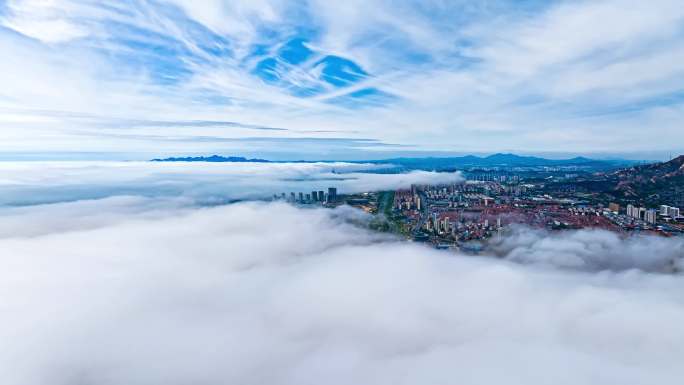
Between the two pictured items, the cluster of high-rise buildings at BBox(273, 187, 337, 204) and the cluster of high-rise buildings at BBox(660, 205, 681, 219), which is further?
the cluster of high-rise buildings at BBox(273, 187, 337, 204)

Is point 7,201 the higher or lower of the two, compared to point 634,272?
higher

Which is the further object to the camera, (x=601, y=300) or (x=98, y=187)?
(x=98, y=187)

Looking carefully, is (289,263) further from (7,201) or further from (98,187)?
(98,187)

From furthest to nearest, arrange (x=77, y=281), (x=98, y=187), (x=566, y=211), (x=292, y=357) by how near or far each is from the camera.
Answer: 1. (x=98, y=187)
2. (x=566, y=211)
3. (x=77, y=281)
4. (x=292, y=357)

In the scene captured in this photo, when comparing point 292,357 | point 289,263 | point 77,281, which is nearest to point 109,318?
point 77,281

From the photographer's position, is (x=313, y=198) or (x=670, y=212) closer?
(x=670, y=212)

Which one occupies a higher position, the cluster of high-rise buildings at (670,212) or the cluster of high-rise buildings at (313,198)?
the cluster of high-rise buildings at (313,198)

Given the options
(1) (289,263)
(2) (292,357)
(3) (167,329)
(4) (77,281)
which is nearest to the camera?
(2) (292,357)

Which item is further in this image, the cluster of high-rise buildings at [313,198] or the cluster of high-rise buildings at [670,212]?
the cluster of high-rise buildings at [313,198]

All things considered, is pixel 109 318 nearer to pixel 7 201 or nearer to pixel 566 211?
pixel 566 211

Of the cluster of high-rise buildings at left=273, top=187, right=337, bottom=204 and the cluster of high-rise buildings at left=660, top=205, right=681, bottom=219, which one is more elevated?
the cluster of high-rise buildings at left=273, top=187, right=337, bottom=204

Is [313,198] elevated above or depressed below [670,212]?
above
